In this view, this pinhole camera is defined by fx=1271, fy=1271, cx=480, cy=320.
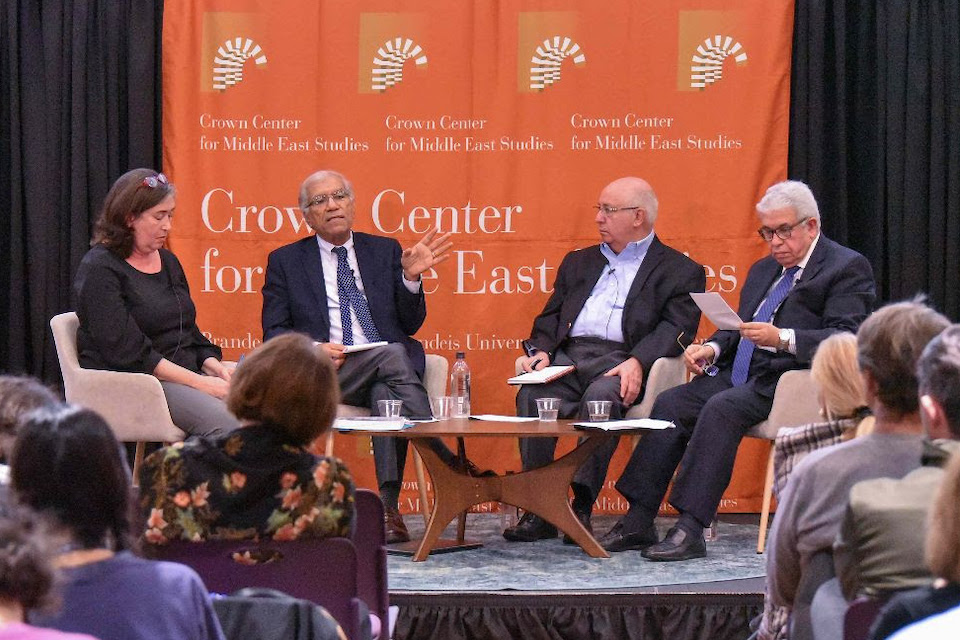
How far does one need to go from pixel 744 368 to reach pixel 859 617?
9.84 ft

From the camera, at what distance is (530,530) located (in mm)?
4855

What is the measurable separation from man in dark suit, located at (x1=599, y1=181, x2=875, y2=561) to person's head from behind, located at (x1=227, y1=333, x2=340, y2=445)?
2310 millimetres

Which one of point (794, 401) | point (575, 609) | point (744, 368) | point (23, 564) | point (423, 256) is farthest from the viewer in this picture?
point (423, 256)

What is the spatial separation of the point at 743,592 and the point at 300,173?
2985 millimetres

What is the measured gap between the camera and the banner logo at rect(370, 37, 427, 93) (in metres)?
5.82

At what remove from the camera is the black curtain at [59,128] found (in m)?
5.86

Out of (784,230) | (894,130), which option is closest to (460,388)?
(784,230)

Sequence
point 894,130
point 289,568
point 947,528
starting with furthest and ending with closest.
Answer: point 894,130
point 289,568
point 947,528

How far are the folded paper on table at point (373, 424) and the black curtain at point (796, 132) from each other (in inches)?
87.3

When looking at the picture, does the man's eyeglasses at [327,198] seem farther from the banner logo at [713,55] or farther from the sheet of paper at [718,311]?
the banner logo at [713,55]

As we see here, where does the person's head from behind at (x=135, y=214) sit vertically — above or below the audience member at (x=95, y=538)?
above

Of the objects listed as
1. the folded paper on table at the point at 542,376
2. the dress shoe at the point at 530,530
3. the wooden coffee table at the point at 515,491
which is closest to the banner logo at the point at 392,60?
the folded paper on table at the point at 542,376

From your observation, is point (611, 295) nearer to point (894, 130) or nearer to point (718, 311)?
point (718, 311)

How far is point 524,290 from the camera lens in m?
5.86
